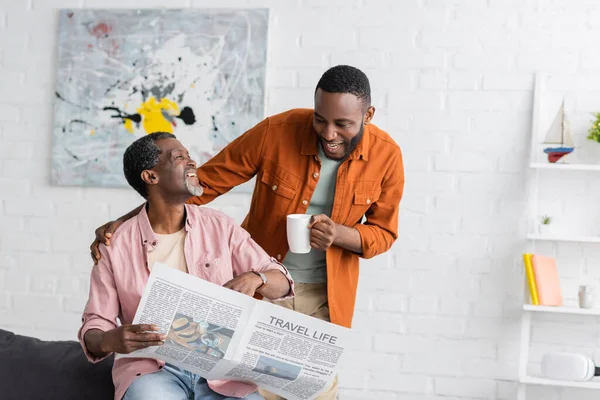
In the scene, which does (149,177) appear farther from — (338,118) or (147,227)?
(338,118)

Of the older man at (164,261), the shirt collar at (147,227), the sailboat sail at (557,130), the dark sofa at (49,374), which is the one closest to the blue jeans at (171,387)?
the older man at (164,261)

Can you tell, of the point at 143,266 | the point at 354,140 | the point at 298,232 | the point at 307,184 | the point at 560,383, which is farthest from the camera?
the point at 560,383

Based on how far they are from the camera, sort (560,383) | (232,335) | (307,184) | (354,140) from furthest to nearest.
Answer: (560,383) < (307,184) < (354,140) < (232,335)

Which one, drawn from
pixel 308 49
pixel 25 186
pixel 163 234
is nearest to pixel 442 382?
pixel 308 49

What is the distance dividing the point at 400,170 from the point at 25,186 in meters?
2.05

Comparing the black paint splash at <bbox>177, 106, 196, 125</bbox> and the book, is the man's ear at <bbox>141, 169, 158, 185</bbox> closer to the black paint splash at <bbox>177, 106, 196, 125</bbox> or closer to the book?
the black paint splash at <bbox>177, 106, 196, 125</bbox>

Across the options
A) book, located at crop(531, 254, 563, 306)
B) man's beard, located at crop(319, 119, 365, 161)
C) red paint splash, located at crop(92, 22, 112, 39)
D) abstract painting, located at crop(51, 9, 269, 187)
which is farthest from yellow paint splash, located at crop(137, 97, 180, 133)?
book, located at crop(531, 254, 563, 306)

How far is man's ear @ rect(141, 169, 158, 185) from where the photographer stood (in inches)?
75.1

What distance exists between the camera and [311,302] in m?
2.20

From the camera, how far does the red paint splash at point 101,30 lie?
347 cm

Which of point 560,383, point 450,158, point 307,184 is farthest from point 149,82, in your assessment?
point 560,383

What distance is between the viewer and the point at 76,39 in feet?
11.5

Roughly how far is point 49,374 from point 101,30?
2.01 meters

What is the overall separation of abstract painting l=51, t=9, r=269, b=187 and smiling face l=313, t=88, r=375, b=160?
1.33m
